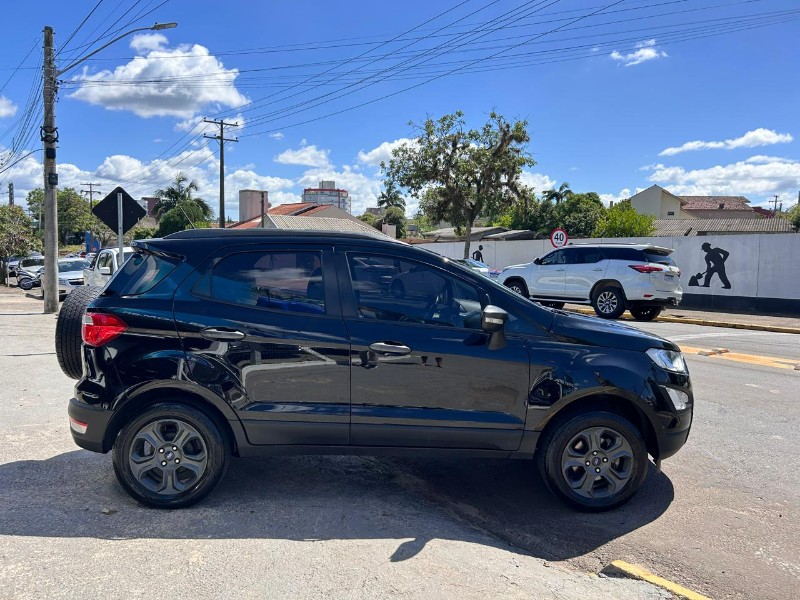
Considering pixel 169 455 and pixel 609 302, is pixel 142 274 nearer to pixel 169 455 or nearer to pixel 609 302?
pixel 169 455

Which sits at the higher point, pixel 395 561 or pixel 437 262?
pixel 437 262

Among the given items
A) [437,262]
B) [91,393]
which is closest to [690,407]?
[437,262]

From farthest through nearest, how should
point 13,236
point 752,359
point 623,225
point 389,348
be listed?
point 623,225 < point 13,236 < point 752,359 < point 389,348

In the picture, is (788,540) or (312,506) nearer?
(788,540)

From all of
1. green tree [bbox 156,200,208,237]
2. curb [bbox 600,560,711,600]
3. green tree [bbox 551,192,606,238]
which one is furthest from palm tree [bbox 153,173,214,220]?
curb [bbox 600,560,711,600]

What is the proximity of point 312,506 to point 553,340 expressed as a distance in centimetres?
194

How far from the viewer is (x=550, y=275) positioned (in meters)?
17.4

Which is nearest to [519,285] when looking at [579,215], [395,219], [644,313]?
[644,313]

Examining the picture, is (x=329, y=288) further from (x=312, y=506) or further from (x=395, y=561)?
(x=395, y=561)

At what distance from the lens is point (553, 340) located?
4004 millimetres

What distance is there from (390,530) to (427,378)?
952 millimetres

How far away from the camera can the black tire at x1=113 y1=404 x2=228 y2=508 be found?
3922 millimetres

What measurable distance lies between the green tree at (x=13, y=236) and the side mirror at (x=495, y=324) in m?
36.0

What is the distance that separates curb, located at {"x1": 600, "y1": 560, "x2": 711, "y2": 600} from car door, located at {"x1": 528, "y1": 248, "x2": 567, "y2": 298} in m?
14.2
